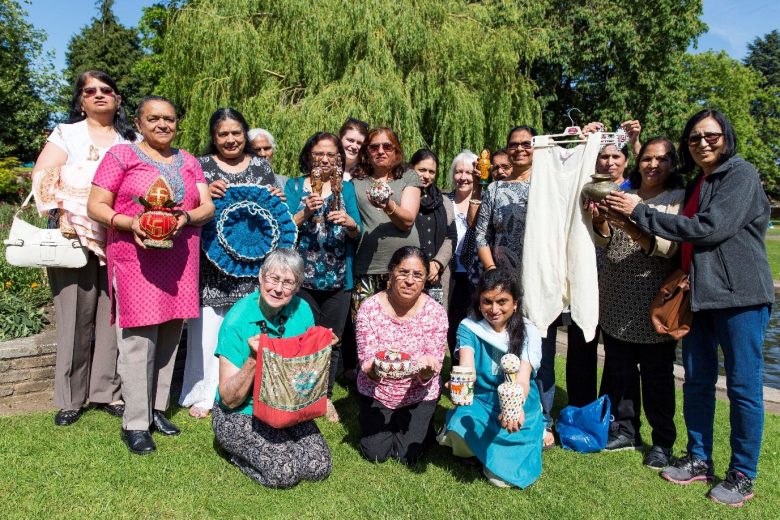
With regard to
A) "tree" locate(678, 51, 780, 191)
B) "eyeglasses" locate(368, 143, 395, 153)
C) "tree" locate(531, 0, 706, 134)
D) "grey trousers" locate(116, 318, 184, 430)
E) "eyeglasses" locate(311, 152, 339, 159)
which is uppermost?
"tree" locate(678, 51, 780, 191)

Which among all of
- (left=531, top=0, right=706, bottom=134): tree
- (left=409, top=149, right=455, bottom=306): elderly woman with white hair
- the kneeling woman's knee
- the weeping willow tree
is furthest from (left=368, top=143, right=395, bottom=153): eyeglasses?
(left=531, top=0, right=706, bottom=134): tree

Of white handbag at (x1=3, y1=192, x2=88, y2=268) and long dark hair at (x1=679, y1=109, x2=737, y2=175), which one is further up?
long dark hair at (x1=679, y1=109, x2=737, y2=175)

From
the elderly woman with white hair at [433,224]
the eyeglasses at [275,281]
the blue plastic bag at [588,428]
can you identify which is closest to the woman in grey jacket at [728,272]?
the blue plastic bag at [588,428]

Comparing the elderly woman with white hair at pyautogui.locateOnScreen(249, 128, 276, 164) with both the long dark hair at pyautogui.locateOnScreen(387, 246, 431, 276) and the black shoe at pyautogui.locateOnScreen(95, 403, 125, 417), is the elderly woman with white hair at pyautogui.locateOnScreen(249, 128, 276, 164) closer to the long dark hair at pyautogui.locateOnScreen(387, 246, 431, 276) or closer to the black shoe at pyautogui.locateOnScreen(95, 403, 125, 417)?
the long dark hair at pyautogui.locateOnScreen(387, 246, 431, 276)

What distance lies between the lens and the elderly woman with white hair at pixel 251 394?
3.03 m

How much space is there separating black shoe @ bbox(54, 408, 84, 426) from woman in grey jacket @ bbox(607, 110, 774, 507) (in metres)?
3.64

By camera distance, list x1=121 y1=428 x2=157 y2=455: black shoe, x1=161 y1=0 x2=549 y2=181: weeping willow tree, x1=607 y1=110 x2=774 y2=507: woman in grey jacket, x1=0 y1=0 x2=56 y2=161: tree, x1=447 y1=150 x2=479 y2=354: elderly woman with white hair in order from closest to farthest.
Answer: x1=607 y1=110 x2=774 y2=507: woman in grey jacket → x1=121 y1=428 x2=157 y2=455: black shoe → x1=447 y1=150 x2=479 y2=354: elderly woman with white hair → x1=161 y1=0 x2=549 y2=181: weeping willow tree → x1=0 y1=0 x2=56 y2=161: tree

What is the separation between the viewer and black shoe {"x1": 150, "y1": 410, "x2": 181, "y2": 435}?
11.8 ft

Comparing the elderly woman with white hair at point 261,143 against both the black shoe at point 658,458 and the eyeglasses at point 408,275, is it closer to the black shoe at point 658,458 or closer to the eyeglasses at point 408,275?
the eyeglasses at point 408,275

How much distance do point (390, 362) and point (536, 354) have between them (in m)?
0.90

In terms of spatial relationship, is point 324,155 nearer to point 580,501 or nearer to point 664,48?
point 580,501

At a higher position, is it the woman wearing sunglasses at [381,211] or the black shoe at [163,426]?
the woman wearing sunglasses at [381,211]

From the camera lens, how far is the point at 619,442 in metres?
→ 3.69

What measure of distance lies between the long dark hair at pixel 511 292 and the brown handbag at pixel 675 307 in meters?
0.79
